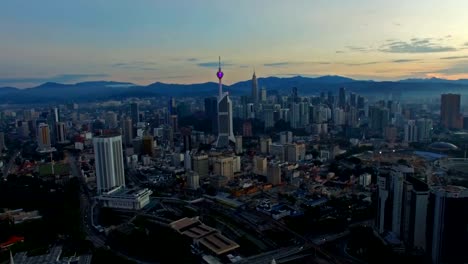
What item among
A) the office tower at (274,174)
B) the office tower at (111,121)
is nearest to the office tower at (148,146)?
the office tower at (274,174)

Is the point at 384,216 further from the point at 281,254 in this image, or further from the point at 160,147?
the point at 160,147

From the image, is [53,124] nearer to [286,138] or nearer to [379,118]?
[286,138]

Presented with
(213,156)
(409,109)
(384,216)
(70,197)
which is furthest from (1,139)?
(409,109)

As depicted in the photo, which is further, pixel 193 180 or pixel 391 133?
pixel 391 133

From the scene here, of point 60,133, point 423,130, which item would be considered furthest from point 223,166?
point 60,133

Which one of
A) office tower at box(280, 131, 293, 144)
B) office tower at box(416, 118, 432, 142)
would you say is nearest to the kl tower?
office tower at box(280, 131, 293, 144)
